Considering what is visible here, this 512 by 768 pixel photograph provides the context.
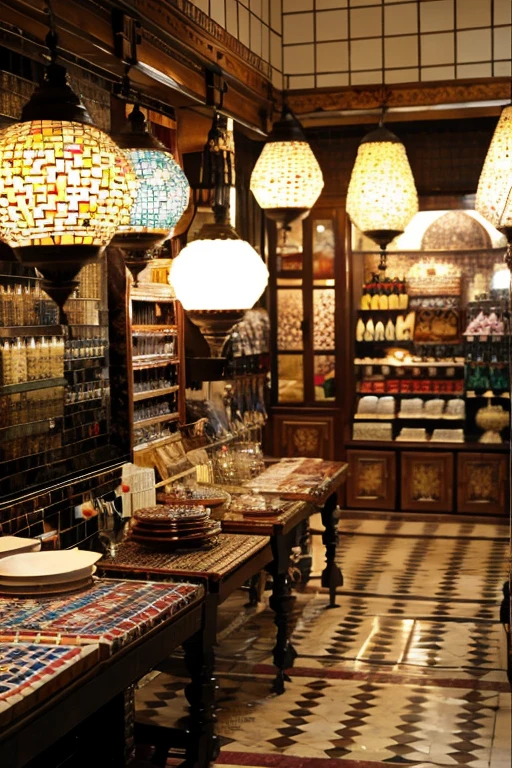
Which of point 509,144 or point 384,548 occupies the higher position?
point 509,144

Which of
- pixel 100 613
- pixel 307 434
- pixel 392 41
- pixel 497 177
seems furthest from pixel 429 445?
A: pixel 100 613

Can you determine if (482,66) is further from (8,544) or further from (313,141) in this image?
(8,544)

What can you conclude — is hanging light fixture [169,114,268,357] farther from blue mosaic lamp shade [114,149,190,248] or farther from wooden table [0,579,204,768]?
wooden table [0,579,204,768]

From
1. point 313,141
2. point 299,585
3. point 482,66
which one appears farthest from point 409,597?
point 313,141

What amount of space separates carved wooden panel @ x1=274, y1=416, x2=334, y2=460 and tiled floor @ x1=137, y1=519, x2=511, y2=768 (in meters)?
1.82

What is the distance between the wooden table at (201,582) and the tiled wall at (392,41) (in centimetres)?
443

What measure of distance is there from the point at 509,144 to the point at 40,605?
130 inches

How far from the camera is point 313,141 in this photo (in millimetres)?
9641

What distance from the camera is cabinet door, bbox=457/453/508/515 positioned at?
31.1 feet

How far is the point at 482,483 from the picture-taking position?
9547 millimetres

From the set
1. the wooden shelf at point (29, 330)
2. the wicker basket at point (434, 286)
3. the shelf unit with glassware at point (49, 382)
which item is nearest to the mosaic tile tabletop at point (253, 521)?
the shelf unit with glassware at point (49, 382)

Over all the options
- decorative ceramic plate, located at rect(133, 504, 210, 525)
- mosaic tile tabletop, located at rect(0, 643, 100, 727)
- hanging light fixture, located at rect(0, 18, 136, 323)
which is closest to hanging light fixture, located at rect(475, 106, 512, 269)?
decorative ceramic plate, located at rect(133, 504, 210, 525)

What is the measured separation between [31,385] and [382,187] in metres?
2.43

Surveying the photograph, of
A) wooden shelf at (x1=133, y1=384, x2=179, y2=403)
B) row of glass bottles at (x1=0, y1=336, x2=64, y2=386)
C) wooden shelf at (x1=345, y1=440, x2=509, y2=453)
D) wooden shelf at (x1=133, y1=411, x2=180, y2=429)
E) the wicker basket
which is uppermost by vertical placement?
the wicker basket
